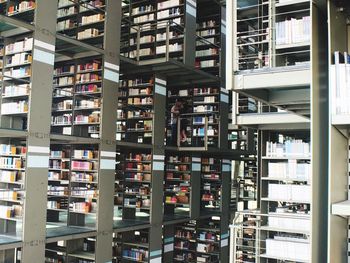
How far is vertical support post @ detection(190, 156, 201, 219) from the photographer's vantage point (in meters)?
8.57

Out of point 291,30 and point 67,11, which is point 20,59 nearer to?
point 67,11

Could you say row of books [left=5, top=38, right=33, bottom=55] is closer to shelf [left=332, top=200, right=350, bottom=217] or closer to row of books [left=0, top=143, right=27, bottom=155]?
row of books [left=0, top=143, right=27, bottom=155]

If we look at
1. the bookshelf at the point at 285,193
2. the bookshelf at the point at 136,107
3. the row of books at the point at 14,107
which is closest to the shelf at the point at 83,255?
the bookshelf at the point at 136,107

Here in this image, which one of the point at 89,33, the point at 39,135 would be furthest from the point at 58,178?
the point at 89,33

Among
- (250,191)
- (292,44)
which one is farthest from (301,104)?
(250,191)

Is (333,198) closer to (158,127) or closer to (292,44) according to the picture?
(292,44)

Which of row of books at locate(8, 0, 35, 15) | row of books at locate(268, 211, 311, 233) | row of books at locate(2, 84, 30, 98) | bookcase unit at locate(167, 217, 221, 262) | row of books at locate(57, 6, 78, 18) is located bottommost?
bookcase unit at locate(167, 217, 221, 262)

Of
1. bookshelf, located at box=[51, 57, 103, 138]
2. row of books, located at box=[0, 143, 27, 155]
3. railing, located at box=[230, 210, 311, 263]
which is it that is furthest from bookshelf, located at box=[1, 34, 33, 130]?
railing, located at box=[230, 210, 311, 263]

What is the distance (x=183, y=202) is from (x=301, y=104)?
631cm

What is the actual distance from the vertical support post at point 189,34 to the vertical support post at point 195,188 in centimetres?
224

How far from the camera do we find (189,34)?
26.1 ft

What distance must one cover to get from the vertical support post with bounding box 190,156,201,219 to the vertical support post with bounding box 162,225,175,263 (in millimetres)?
619

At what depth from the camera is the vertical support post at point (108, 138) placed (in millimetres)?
6371

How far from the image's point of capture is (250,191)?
11125 mm
